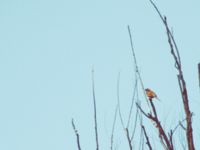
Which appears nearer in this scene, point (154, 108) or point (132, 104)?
point (154, 108)

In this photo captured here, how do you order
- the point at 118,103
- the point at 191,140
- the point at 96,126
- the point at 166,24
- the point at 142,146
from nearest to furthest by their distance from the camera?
the point at 191,140
the point at 166,24
the point at 96,126
the point at 142,146
the point at 118,103

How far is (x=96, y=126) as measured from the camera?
1.53 m

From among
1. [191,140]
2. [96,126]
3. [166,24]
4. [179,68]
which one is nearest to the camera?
[191,140]

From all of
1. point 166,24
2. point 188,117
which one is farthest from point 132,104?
point 188,117

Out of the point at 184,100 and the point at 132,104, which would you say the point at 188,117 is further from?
the point at 132,104

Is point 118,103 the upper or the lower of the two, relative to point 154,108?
upper

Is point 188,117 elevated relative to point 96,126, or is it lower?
lower

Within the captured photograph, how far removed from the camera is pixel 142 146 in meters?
1.89

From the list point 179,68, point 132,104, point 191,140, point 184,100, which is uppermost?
point 132,104

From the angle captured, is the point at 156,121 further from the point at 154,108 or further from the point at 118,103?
the point at 118,103

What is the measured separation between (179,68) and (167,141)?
0.31 meters

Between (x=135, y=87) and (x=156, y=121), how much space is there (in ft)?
3.44

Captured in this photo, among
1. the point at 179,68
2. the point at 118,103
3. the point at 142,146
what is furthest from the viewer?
the point at 118,103

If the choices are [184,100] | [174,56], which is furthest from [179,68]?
[184,100]
